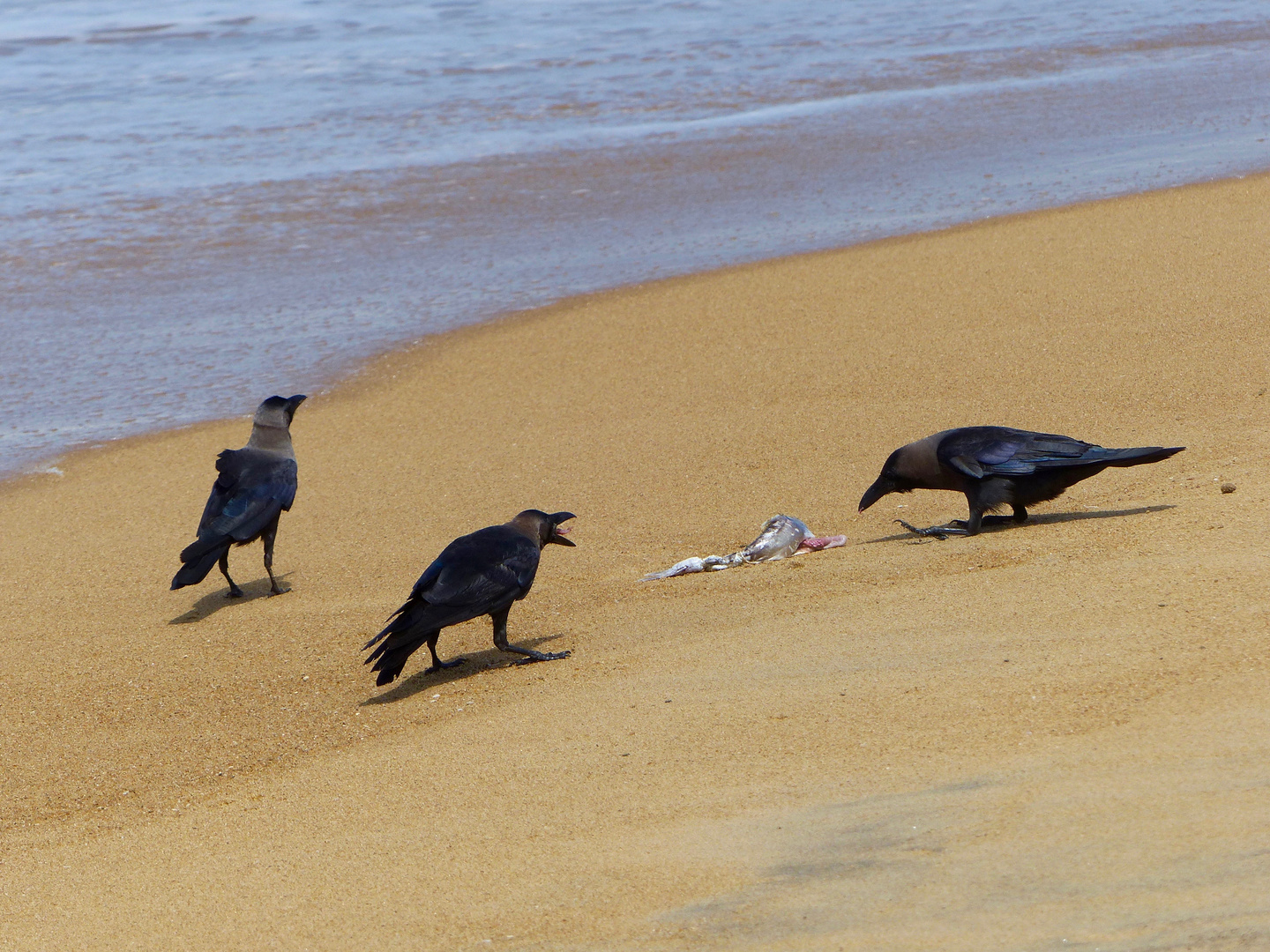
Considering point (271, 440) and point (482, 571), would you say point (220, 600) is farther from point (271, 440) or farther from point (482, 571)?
point (482, 571)

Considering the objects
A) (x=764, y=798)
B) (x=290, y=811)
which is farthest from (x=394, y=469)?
(x=764, y=798)

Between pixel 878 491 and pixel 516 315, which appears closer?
pixel 878 491

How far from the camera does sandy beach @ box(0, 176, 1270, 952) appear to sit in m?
3.42

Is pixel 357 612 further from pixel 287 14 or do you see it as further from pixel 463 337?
pixel 287 14

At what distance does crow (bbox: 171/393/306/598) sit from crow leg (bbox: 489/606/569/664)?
6.18 feet

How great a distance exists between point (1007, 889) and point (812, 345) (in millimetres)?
6812

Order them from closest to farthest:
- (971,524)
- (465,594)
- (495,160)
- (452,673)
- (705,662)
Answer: (705,662)
(465,594)
(452,673)
(971,524)
(495,160)

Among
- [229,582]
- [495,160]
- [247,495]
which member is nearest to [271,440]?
[247,495]

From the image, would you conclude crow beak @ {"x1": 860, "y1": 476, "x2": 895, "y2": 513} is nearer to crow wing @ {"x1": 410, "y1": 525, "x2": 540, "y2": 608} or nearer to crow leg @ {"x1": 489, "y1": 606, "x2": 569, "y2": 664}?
crow wing @ {"x1": 410, "y1": 525, "x2": 540, "y2": 608}

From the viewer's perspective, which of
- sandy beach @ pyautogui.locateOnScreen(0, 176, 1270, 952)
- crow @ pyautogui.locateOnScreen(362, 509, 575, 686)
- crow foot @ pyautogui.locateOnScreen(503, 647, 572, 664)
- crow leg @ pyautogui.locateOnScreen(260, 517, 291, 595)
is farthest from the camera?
crow leg @ pyautogui.locateOnScreen(260, 517, 291, 595)

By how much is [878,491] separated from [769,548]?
0.64 m

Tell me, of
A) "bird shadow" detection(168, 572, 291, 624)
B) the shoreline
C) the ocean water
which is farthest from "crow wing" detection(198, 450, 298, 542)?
the ocean water

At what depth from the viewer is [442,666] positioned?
19.5 ft

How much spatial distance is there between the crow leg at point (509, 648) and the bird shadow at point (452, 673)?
78 millimetres
